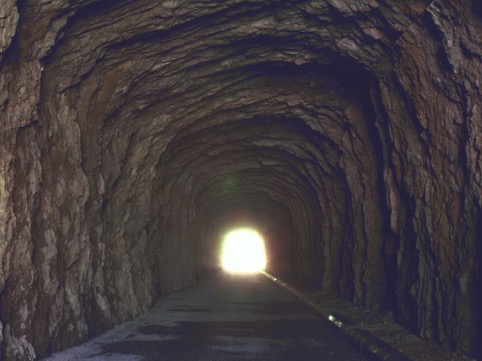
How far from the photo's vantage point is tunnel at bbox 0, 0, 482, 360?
7199 millimetres

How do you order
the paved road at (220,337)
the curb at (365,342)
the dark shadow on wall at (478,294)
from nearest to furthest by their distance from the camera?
the dark shadow on wall at (478,294) < the curb at (365,342) < the paved road at (220,337)

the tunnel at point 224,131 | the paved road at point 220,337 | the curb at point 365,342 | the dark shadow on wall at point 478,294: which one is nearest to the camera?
the dark shadow on wall at point 478,294

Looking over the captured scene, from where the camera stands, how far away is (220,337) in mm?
9477

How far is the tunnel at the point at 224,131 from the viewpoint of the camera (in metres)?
7.20

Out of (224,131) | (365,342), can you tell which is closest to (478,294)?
(365,342)

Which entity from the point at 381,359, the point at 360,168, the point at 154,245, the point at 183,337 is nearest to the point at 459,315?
the point at 381,359

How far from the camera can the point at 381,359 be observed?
755 centimetres

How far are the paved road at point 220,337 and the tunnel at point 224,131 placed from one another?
0.54 m

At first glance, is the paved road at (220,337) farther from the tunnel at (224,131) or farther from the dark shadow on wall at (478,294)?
the dark shadow on wall at (478,294)

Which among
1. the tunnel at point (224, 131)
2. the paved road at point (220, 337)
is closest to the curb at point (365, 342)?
the paved road at point (220, 337)

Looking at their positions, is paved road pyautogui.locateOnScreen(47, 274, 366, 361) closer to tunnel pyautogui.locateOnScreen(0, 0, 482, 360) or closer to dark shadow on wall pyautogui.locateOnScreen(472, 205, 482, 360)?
tunnel pyautogui.locateOnScreen(0, 0, 482, 360)

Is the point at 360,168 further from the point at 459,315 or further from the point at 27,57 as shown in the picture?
the point at 27,57

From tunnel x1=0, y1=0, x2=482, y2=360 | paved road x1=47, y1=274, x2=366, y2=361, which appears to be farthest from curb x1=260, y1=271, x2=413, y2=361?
tunnel x1=0, y1=0, x2=482, y2=360

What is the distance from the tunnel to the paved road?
0.54 meters
